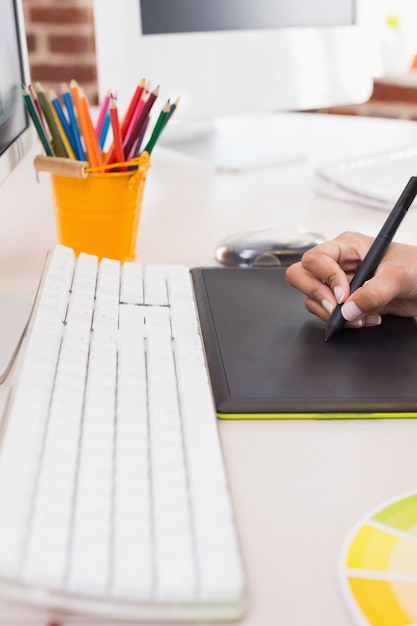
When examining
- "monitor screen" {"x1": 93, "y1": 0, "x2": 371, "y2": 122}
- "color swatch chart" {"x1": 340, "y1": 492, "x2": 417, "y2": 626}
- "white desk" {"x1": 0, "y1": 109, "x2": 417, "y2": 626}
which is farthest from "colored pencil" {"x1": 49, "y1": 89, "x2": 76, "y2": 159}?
"color swatch chart" {"x1": 340, "y1": 492, "x2": 417, "y2": 626}

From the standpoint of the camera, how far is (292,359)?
23.9 inches

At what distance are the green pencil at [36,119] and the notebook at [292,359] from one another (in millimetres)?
217

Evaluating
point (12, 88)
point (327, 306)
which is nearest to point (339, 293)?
point (327, 306)

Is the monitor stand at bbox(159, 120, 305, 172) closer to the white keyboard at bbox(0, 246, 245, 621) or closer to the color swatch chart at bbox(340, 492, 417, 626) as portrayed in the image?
the white keyboard at bbox(0, 246, 245, 621)

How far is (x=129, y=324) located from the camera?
616mm

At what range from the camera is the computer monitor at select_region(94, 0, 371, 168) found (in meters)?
1.07

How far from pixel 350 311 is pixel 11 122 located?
41 cm

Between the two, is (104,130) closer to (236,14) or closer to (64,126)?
(64,126)

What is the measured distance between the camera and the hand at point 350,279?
64 cm

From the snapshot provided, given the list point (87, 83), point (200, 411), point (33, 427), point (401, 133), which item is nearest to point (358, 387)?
point (200, 411)

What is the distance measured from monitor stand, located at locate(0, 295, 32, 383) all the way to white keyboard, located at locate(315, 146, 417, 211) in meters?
0.55

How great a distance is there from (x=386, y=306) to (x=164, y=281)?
21 cm

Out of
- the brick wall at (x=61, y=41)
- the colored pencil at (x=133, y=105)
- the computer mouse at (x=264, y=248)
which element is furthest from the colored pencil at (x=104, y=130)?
the brick wall at (x=61, y=41)

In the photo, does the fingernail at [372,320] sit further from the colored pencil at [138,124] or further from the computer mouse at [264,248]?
the colored pencil at [138,124]
